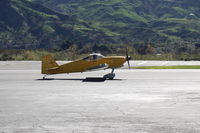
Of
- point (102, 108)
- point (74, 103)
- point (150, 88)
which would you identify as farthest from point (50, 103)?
point (150, 88)

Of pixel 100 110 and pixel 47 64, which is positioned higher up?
pixel 47 64

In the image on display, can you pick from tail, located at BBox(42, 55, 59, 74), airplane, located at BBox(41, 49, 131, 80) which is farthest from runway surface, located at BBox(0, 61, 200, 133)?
tail, located at BBox(42, 55, 59, 74)

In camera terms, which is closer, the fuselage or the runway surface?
the runway surface

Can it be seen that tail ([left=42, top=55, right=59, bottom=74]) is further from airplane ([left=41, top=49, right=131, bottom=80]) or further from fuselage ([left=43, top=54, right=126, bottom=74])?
fuselage ([left=43, top=54, right=126, bottom=74])

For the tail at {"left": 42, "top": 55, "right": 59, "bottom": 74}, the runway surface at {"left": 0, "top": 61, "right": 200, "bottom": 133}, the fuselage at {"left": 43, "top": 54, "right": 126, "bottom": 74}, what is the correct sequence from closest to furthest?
the runway surface at {"left": 0, "top": 61, "right": 200, "bottom": 133}
the fuselage at {"left": 43, "top": 54, "right": 126, "bottom": 74}
the tail at {"left": 42, "top": 55, "right": 59, "bottom": 74}

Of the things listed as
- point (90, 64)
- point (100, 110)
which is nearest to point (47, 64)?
point (90, 64)

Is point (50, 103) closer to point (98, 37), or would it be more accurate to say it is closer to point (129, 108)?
point (129, 108)

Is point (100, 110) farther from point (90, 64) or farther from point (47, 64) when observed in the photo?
point (47, 64)

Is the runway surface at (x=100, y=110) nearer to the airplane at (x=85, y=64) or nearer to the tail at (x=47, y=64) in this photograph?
the airplane at (x=85, y=64)

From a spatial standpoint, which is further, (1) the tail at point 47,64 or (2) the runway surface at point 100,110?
(1) the tail at point 47,64

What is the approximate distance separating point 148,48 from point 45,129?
78.1m

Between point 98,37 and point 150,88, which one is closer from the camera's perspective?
point 150,88

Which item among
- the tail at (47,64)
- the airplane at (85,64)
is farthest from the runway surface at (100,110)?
the tail at (47,64)

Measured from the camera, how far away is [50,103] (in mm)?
15898
